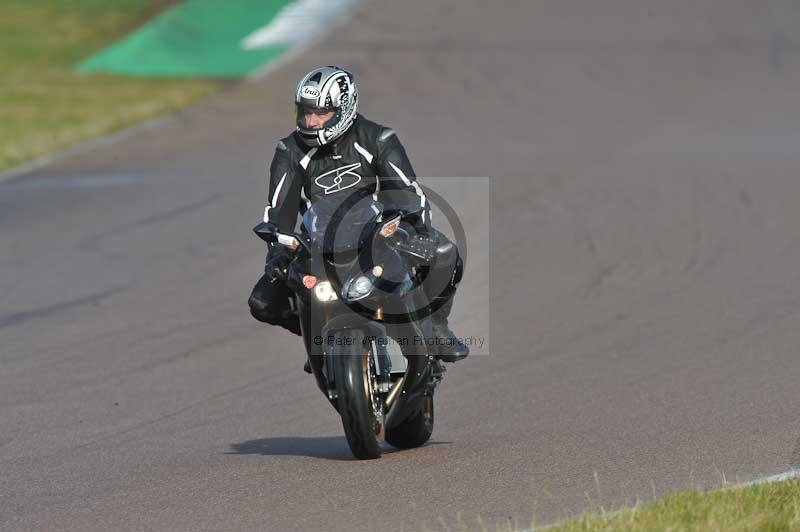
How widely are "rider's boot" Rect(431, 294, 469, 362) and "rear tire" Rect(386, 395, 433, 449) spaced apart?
372mm

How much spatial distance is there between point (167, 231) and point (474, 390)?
21.6ft

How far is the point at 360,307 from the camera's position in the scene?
6461 mm

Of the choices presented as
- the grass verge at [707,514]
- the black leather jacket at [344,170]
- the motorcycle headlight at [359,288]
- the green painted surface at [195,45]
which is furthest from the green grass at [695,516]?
the green painted surface at [195,45]

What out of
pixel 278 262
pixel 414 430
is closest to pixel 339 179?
pixel 278 262

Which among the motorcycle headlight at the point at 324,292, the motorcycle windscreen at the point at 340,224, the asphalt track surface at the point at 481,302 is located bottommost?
the asphalt track surface at the point at 481,302

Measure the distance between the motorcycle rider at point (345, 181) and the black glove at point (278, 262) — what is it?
0.12ft

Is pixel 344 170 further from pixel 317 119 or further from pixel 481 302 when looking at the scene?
pixel 481 302

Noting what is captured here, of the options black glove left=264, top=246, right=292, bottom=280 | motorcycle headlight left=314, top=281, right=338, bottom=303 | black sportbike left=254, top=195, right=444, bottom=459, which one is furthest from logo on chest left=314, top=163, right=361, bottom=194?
motorcycle headlight left=314, top=281, right=338, bottom=303

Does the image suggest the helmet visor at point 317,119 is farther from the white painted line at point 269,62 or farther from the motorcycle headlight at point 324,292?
the white painted line at point 269,62

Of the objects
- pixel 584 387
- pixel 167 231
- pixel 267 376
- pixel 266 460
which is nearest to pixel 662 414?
pixel 584 387

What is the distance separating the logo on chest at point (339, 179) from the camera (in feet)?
22.4

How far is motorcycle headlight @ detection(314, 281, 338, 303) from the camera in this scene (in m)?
6.43

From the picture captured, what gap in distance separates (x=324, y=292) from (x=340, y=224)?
33 cm

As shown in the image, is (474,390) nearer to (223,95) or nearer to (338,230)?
(338,230)
